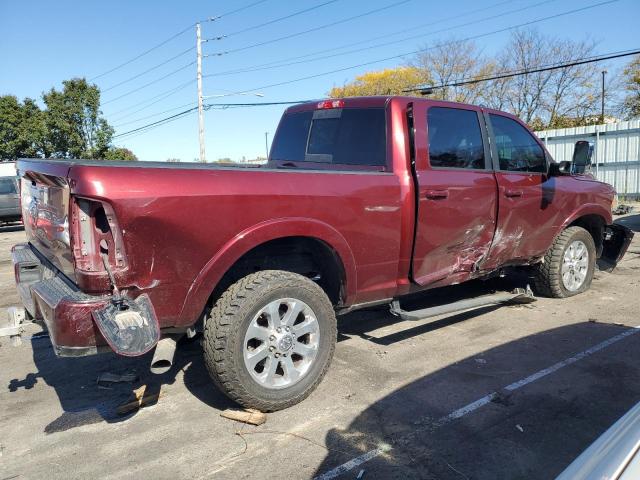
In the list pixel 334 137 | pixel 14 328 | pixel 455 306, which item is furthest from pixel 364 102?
pixel 14 328

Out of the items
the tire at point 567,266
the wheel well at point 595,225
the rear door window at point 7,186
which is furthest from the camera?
the rear door window at point 7,186

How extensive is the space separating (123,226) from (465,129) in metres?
3.21

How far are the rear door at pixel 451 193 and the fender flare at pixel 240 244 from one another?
3.18ft

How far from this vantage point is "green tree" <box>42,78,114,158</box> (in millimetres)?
31984

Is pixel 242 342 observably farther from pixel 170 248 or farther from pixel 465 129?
pixel 465 129

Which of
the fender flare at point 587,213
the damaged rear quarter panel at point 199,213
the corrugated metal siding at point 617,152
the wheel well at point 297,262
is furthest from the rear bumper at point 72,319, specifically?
the corrugated metal siding at point 617,152

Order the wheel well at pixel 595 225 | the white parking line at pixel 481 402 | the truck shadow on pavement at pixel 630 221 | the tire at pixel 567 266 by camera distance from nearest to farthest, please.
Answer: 1. the white parking line at pixel 481 402
2. the tire at pixel 567 266
3. the wheel well at pixel 595 225
4. the truck shadow on pavement at pixel 630 221

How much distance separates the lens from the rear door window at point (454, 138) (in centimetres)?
448

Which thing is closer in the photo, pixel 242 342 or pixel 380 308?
pixel 242 342

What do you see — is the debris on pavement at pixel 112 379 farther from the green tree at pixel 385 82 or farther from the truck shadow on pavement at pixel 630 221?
the green tree at pixel 385 82

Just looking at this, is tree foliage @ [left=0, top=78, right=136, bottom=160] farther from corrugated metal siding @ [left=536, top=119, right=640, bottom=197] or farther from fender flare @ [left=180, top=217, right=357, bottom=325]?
fender flare @ [left=180, top=217, right=357, bottom=325]

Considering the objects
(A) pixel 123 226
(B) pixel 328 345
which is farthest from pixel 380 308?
(A) pixel 123 226

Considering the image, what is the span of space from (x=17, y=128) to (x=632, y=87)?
40284mm

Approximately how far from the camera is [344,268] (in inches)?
153
